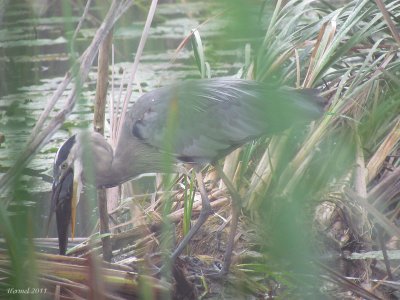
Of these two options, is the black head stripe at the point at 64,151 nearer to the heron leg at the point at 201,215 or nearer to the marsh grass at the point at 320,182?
the marsh grass at the point at 320,182

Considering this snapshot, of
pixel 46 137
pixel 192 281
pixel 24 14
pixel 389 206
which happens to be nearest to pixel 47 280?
pixel 192 281

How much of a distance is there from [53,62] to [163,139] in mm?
4198

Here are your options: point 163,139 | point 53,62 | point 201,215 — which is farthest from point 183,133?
point 53,62

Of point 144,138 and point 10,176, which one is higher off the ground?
point 10,176

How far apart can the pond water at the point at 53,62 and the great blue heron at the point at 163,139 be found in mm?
145

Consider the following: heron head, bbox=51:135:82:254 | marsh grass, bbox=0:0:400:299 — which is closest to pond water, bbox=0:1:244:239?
heron head, bbox=51:135:82:254

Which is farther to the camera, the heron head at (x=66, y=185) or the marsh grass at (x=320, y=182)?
the heron head at (x=66, y=185)

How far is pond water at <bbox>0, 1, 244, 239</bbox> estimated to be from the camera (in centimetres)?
162

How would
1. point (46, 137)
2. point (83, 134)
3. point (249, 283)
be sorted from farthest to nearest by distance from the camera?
point (249, 283) < point (46, 137) < point (83, 134)

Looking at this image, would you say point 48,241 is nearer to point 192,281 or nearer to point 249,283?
point 192,281

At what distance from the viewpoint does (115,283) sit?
3.07 meters

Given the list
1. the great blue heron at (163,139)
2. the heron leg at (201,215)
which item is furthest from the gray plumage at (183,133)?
the heron leg at (201,215)

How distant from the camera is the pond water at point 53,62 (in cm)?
162

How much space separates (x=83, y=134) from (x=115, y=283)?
1.51 metres
